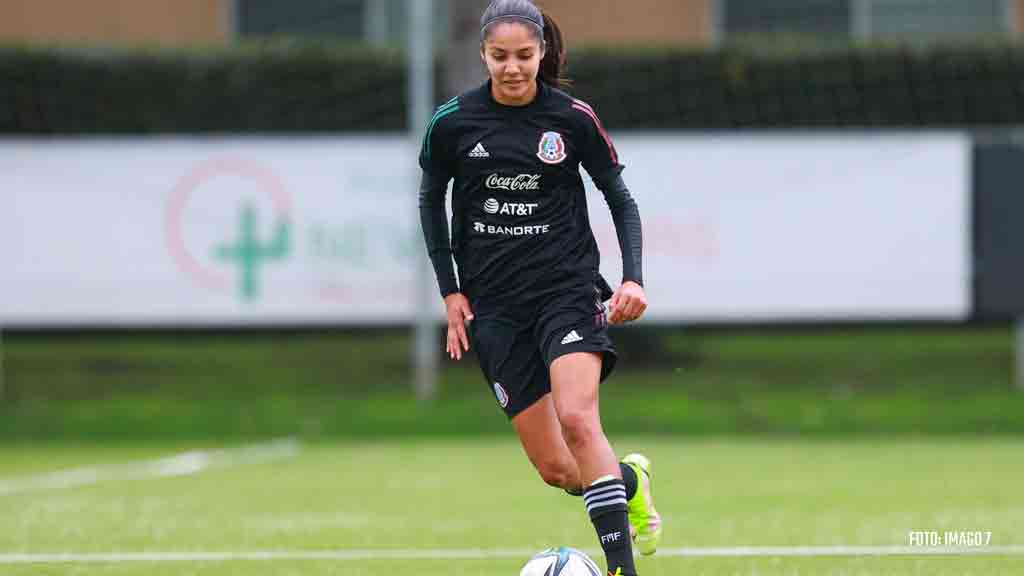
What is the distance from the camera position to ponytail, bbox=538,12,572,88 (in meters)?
7.25

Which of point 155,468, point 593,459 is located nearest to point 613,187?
point 593,459

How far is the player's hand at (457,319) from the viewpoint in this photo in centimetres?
721

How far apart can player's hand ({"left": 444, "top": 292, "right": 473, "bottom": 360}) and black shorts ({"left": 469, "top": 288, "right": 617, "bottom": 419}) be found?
0.04 metres

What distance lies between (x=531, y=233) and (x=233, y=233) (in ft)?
37.2

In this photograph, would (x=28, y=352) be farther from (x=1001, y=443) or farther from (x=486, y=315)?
(x=486, y=315)

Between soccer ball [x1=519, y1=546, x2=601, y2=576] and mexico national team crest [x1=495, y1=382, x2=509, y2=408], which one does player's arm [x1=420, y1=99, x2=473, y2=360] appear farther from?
soccer ball [x1=519, y1=546, x2=601, y2=576]

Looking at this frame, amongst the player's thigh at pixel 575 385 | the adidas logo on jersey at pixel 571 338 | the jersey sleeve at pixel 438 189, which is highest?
the jersey sleeve at pixel 438 189

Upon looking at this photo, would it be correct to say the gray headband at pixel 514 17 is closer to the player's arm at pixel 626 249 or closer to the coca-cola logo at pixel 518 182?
the coca-cola logo at pixel 518 182

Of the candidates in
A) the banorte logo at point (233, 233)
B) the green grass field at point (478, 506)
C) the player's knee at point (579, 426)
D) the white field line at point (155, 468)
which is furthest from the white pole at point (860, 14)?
the player's knee at point (579, 426)

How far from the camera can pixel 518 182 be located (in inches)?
276

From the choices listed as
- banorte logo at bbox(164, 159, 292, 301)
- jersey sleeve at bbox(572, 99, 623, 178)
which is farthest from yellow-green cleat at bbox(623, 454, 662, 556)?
banorte logo at bbox(164, 159, 292, 301)

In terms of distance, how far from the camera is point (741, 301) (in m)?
18.0

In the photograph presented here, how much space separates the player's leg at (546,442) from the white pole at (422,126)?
10.2m

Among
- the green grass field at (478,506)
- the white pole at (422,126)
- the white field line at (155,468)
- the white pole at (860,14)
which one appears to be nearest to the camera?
the green grass field at (478,506)
